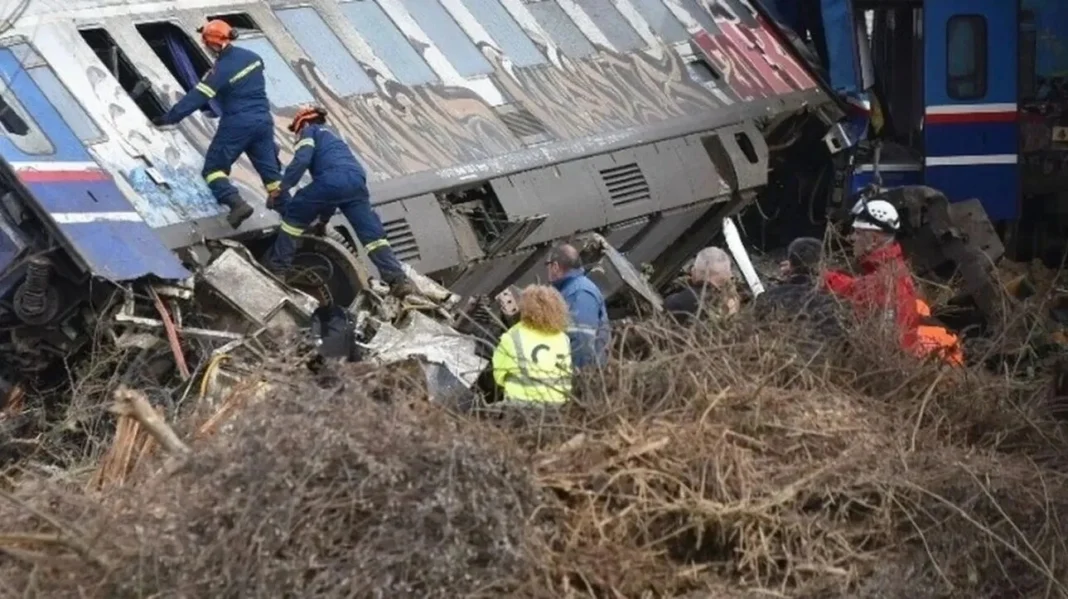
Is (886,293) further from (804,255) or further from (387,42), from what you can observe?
(387,42)

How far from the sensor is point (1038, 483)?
798cm

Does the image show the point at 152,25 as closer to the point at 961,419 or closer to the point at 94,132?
the point at 94,132

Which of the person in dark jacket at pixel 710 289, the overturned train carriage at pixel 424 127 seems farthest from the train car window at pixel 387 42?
the person in dark jacket at pixel 710 289

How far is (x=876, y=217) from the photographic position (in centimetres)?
1143

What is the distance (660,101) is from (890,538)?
7.95 metres

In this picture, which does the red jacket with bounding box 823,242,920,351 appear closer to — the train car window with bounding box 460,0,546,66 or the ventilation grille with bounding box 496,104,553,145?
the ventilation grille with bounding box 496,104,553,145

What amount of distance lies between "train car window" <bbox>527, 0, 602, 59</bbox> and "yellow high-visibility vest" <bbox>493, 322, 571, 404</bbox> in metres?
6.35

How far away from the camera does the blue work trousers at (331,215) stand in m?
11.1

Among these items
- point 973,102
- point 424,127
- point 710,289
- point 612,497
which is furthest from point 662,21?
point 612,497

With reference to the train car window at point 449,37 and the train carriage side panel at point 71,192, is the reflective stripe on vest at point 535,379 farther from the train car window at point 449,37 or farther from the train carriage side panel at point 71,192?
the train car window at point 449,37

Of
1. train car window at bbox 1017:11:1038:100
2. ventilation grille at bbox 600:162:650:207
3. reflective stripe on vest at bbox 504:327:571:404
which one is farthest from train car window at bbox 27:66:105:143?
train car window at bbox 1017:11:1038:100

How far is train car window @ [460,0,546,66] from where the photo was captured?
1431 cm

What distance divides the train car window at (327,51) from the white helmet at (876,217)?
10.5 ft

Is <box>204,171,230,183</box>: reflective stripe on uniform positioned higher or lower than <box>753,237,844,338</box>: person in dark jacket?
higher
